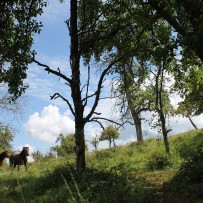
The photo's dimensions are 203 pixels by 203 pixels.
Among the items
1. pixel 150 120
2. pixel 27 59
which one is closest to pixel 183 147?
pixel 150 120

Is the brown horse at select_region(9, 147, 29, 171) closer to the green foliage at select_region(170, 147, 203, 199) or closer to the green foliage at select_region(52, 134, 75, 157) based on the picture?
the green foliage at select_region(170, 147, 203, 199)

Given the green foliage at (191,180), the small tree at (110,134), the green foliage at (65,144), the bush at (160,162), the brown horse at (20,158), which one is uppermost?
the green foliage at (65,144)

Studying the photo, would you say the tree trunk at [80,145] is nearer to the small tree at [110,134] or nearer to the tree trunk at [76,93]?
the tree trunk at [76,93]

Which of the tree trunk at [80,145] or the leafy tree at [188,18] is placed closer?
the leafy tree at [188,18]

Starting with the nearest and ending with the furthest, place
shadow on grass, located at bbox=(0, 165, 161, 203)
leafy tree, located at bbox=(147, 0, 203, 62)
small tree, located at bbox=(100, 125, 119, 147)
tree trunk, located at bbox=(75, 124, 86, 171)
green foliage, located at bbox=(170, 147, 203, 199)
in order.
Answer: leafy tree, located at bbox=(147, 0, 203, 62) → green foliage, located at bbox=(170, 147, 203, 199) → shadow on grass, located at bbox=(0, 165, 161, 203) → tree trunk, located at bbox=(75, 124, 86, 171) → small tree, located at bbox=(100, 125, 119, 147)

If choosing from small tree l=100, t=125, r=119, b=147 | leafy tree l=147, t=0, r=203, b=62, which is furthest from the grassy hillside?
small tree l=100, t=125, r=119, b=147

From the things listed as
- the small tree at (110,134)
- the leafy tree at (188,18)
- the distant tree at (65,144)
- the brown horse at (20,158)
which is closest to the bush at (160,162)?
the leafy tree at (188,18)

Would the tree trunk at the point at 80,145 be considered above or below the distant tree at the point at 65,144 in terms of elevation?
below

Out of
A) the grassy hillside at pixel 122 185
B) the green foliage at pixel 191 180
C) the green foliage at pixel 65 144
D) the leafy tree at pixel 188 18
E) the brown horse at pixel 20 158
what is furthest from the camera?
the green foliage at pixel 65 144

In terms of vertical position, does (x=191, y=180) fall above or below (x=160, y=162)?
below

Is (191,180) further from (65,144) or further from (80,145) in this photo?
(65,144)

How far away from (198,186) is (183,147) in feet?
57.4

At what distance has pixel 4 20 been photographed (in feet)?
53.4

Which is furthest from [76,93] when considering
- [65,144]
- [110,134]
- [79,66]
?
[65,144]
